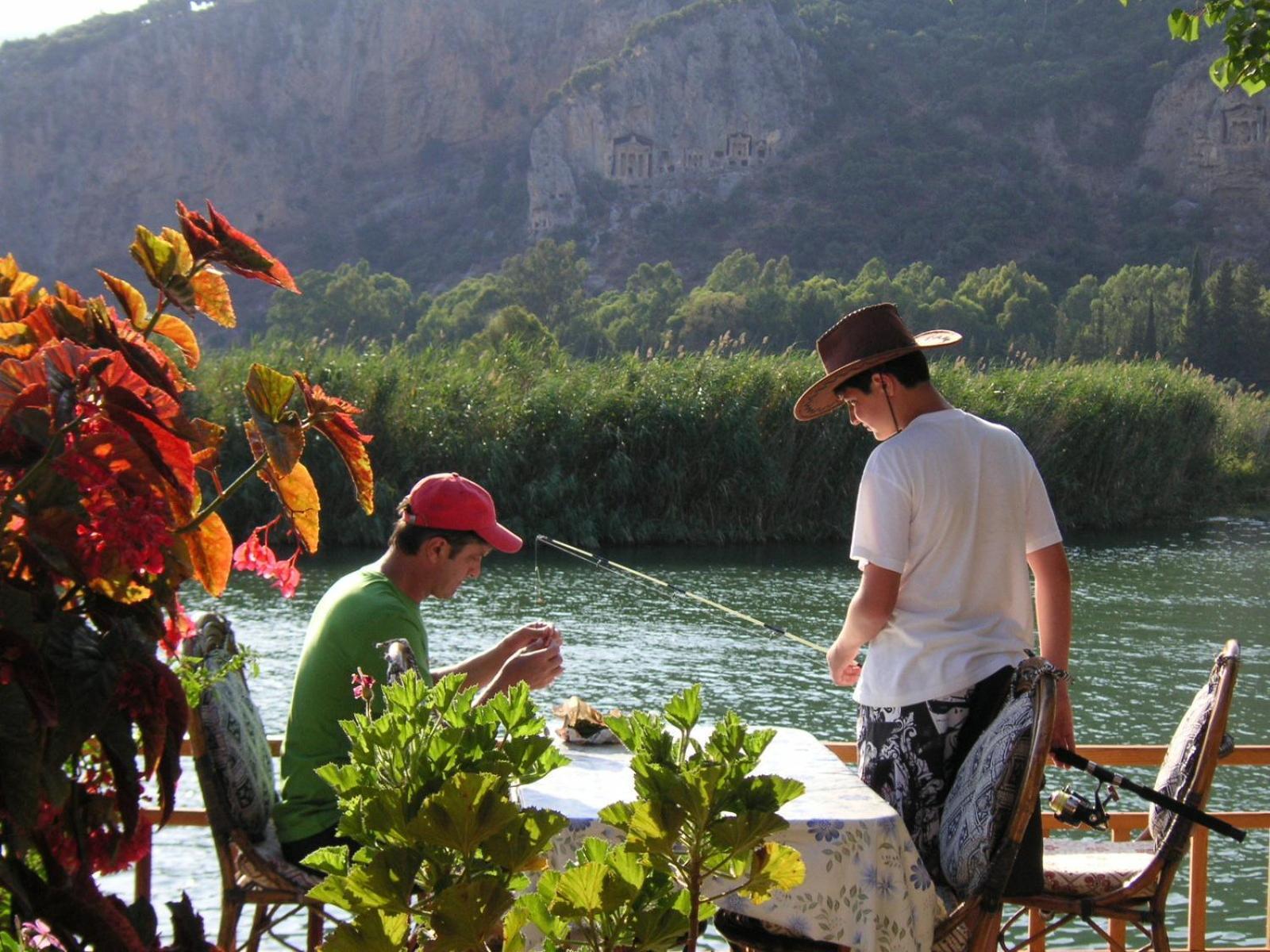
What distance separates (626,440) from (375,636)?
589 inches

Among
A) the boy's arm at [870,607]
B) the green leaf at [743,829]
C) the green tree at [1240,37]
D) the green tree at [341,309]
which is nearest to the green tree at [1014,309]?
the green tree at [341,309]

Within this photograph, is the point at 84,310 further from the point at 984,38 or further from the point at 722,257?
the point at 984,38

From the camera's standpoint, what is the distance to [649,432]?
58.6ft

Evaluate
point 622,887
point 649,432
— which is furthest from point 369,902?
point 649,432

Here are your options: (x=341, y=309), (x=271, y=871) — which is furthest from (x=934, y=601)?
(x=341, y=309)

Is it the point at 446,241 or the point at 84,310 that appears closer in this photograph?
the point at 84,310

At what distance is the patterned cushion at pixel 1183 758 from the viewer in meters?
2.73

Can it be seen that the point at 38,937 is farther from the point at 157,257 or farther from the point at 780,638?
the point at 780,638

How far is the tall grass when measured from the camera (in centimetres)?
1706

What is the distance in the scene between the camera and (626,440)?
17.9 meters

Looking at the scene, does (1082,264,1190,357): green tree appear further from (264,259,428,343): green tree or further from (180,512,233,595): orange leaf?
(180,512,233,595): orange leaf

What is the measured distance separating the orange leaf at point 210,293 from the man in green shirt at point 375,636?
1.48 meters

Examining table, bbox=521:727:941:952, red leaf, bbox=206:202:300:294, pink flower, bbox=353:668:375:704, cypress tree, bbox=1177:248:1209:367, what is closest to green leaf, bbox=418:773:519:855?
red leaf, bbox=206:202:300:294

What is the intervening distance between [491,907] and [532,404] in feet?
55.0
